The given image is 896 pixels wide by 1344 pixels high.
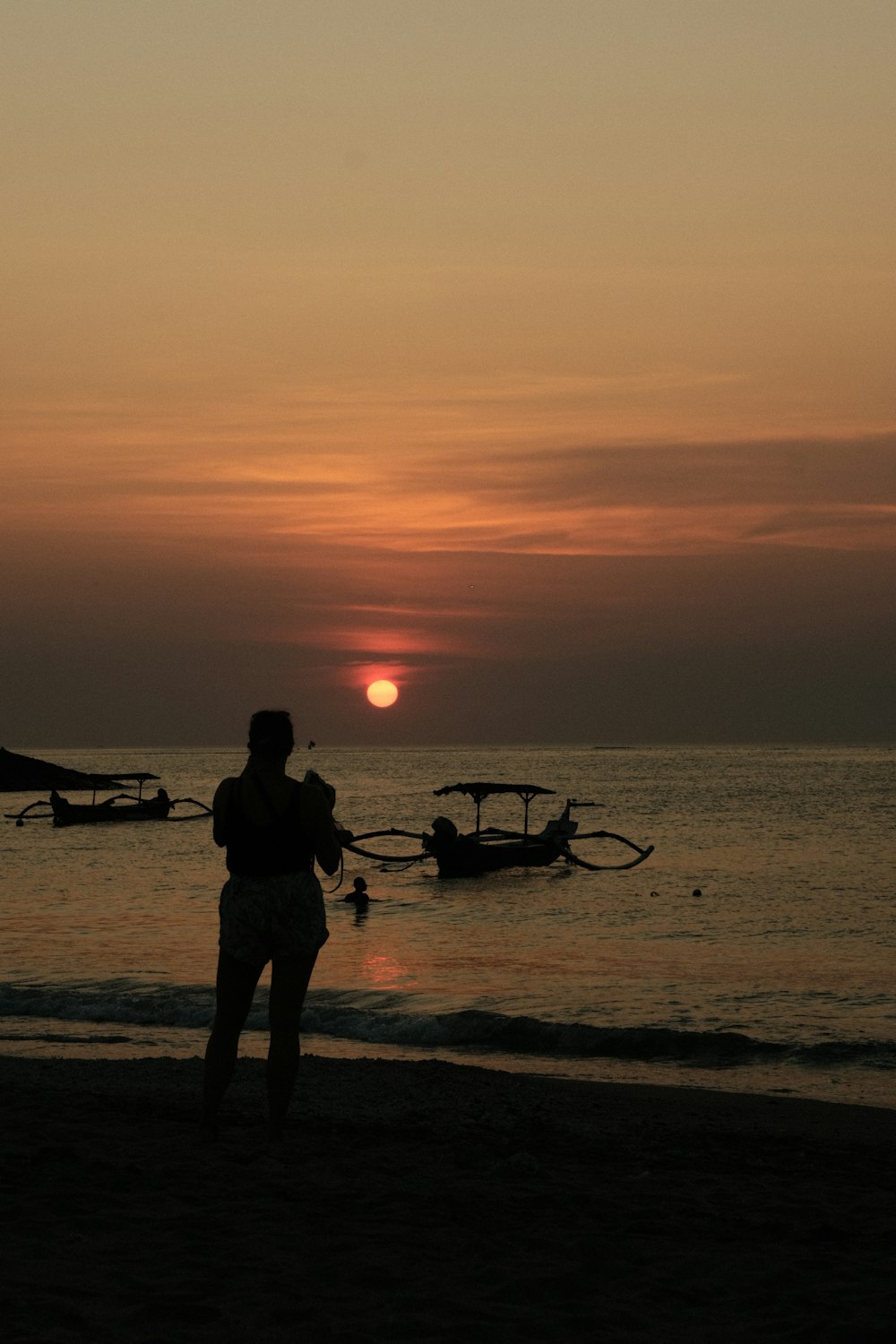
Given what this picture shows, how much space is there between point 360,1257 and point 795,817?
74362mm

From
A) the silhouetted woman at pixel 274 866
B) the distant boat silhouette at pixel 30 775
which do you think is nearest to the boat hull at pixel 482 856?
the silhouetted woman at pixel 274 866

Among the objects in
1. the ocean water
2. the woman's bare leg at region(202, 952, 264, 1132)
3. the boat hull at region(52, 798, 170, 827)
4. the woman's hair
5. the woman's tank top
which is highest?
the woman's hair

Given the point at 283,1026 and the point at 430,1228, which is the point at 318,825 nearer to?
the point at 283,1026

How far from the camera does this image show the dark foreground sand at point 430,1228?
4.95m

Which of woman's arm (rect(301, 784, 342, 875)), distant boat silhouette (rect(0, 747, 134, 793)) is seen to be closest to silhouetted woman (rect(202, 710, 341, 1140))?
woman's arm (rect(301, 784, 342, 875))

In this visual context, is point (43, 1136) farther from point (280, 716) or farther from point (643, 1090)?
point (643, 1090)

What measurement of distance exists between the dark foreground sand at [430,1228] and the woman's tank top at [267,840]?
5.16 feet

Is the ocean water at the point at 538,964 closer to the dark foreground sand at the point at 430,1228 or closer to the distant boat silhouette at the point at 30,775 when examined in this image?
the dark foreground sand at the point at 430,1228

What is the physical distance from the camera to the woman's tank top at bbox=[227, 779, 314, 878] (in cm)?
707

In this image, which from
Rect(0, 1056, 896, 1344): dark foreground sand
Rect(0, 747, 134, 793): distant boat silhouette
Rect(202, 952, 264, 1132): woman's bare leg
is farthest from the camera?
Rect(0, 747, 134, 793): distant boat silhouette

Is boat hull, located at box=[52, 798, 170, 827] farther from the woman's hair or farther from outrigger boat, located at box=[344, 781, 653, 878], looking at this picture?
the woman's hair

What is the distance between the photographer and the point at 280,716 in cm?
732

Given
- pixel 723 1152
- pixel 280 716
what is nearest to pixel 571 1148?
pixel 723 1152

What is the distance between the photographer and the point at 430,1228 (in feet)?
20.1
